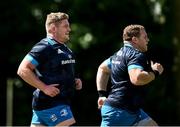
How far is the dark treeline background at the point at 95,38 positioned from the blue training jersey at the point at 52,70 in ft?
30.3

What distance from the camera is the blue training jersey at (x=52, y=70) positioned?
727cm

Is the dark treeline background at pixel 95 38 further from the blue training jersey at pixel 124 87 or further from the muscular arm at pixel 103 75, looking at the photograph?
the blue training jersey at pixel 124 87

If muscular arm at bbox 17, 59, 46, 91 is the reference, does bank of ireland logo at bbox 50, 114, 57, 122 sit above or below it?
below

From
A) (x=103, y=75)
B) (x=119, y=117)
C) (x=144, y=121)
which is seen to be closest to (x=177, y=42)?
(x=103, y=75)

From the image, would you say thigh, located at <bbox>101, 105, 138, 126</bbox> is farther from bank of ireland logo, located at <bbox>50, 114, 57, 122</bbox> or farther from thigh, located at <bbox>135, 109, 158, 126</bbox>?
bank of ireland logo, located at <bbox>50, 114, 57, 122</bbox>

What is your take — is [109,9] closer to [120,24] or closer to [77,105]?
[120,24]

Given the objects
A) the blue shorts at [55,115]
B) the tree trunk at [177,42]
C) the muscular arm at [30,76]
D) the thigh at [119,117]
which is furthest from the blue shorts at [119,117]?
the tree trunk at [177,42]

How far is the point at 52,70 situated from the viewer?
24.0ft

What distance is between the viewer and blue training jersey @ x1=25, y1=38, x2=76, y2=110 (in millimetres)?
7266

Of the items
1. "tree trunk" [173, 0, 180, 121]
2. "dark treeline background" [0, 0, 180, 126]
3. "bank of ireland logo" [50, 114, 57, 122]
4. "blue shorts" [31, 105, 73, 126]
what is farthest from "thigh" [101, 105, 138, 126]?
"tree trunk" [173, 0, 180, 121]

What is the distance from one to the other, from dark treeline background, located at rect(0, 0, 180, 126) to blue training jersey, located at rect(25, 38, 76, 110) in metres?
9.25

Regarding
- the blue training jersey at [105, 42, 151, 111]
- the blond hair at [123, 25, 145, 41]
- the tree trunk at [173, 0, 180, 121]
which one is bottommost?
the tree trunk at [173, 0, 180, 121]

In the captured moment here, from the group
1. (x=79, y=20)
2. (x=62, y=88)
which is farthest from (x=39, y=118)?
(x=79, y=20)

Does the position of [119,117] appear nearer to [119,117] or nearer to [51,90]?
[119,117]
